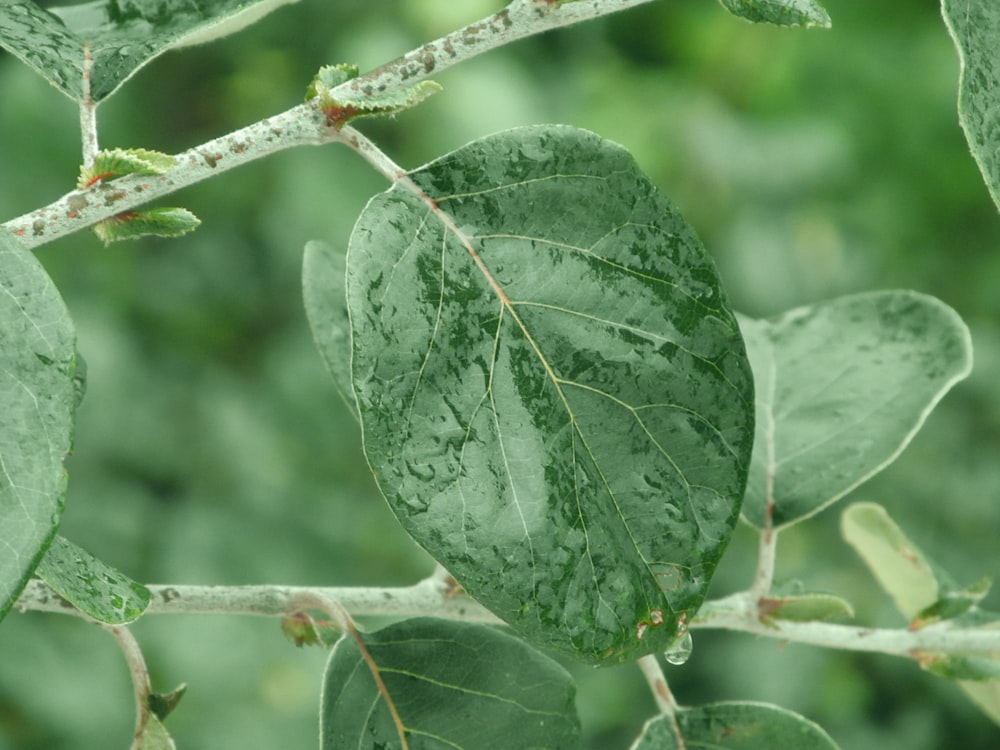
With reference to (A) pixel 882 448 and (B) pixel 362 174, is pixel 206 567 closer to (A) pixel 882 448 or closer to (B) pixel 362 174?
(B) pixel 362 174

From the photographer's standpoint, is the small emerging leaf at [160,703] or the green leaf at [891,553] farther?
the green leaf at [891,553]

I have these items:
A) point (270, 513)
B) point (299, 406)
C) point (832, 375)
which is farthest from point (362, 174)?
point (832, 375)

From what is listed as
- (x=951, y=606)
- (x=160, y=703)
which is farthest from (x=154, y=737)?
(x=951, y=606)

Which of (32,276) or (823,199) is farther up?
(32,276)

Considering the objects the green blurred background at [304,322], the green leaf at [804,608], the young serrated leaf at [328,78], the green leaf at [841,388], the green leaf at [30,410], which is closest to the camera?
the green leaf at [30,410]

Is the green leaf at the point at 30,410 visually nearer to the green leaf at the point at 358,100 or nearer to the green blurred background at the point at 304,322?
the green leaf at the point at 358,100

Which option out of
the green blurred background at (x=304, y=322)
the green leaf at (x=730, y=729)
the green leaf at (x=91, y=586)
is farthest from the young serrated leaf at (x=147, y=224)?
the green blurred background at (x=304, y=322)

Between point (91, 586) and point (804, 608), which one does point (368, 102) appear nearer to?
point (91, 586)
